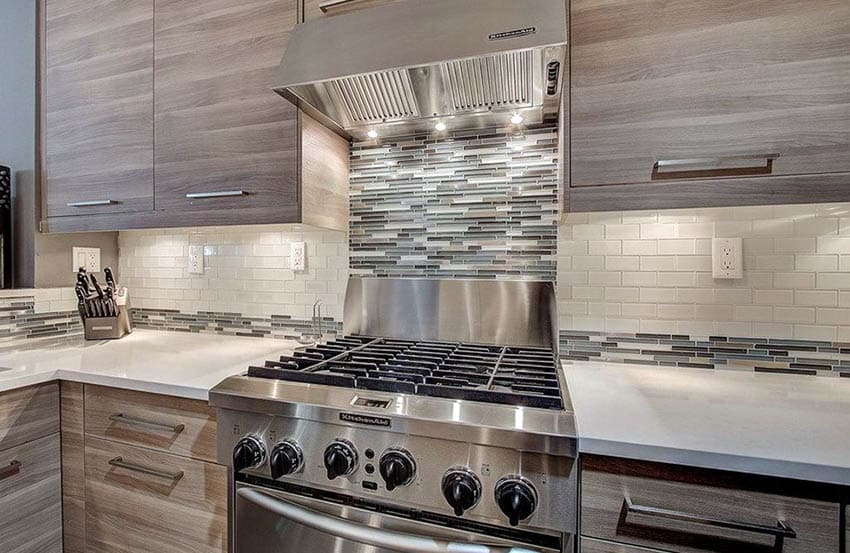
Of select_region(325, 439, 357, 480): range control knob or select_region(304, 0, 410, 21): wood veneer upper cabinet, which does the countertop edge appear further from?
select_region(304, 0, 410, 21): wood veneer upper cabinet

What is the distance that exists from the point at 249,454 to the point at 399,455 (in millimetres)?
380

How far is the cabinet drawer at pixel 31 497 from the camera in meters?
1.13

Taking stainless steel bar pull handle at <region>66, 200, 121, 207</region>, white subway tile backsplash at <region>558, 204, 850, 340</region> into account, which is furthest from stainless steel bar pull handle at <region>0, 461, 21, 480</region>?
white subway tile backsplash at <region>558, 204, 850, 340</region>

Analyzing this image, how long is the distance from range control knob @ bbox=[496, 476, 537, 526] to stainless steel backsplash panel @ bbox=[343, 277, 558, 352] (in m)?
0.67

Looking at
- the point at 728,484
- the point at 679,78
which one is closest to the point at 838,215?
the point at 679,78

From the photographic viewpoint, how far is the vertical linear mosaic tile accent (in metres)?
1.44

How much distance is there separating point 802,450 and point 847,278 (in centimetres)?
75

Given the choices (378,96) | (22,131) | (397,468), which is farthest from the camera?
(22,131)

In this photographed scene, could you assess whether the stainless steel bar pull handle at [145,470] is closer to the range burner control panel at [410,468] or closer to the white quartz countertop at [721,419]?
the range burner control panel at [410,468]

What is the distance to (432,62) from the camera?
105 centimetres

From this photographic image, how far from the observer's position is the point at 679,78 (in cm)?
101

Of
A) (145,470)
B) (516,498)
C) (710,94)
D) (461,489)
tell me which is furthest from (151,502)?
(710,94)

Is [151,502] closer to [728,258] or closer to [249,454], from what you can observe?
[249,454]

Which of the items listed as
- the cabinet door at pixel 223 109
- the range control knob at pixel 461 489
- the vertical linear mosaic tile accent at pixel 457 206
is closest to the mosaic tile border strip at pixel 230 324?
the vertical linear mosaic tile accent at pixel 457 206
